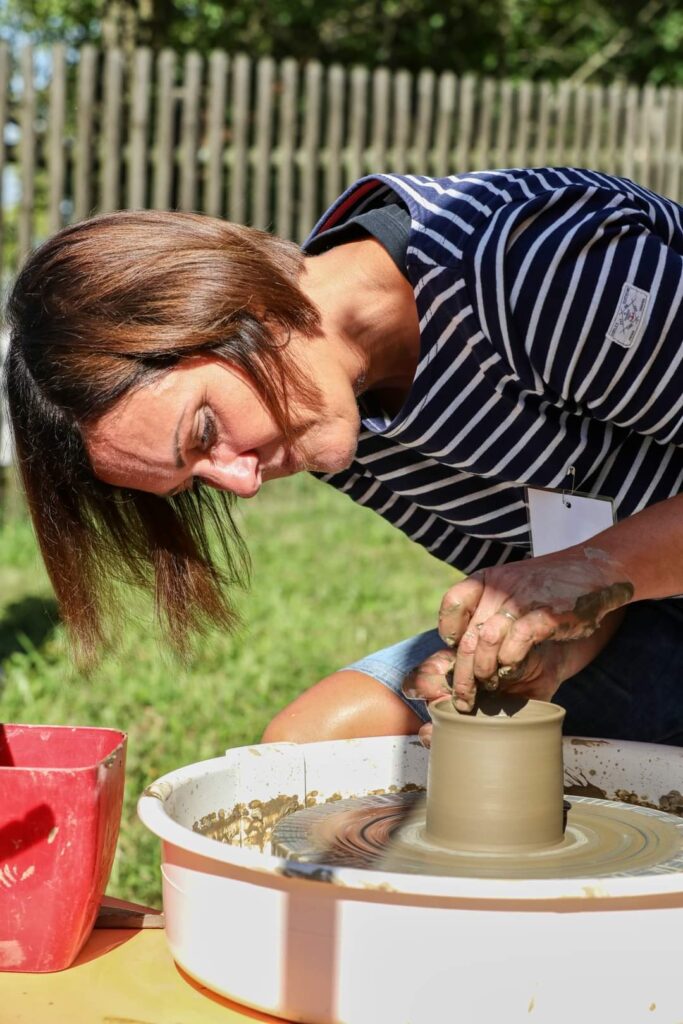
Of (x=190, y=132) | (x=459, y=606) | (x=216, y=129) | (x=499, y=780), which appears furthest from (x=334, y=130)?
(x=499, y=780)

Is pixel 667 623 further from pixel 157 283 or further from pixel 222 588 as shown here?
pixel 157 283

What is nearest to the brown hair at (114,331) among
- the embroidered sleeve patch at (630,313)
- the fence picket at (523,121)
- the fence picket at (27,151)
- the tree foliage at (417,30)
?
the embroidered sleeve patch at (630,313)

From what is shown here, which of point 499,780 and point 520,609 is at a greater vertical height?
point 520,609

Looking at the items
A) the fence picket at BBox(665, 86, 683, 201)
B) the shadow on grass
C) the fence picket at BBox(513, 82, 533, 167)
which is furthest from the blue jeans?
the fence picket at BBox(665, 86, 683, 201)

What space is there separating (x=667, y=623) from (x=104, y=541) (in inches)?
38.3

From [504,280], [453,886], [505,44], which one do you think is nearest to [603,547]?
[504,280]

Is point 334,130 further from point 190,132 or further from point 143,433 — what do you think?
point 143,433

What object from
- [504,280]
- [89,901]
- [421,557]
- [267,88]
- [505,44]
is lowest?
[421,557]

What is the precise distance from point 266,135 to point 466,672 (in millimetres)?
5248

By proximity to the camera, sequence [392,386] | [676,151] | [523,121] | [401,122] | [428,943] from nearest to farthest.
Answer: [428,943], [392,386], [401,122], [523,121], [676,151]

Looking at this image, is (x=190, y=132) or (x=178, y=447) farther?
(x=190, y=132)

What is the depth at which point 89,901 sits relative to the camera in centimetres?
141

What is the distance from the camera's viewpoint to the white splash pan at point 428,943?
3.75 ft

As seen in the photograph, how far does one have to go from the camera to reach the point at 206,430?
167cm
